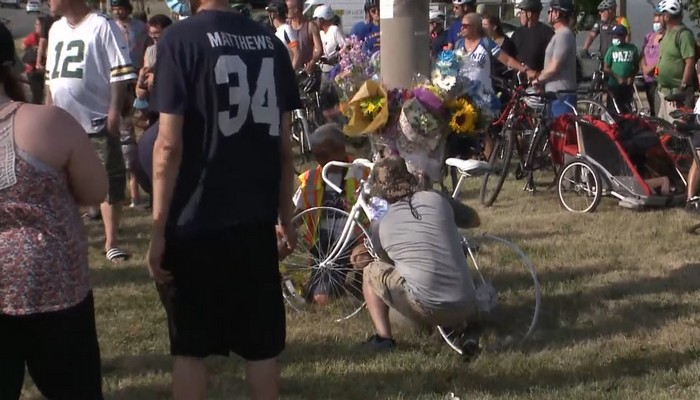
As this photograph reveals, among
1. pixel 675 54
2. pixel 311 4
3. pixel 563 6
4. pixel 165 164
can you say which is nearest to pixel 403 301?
pixel 165 164

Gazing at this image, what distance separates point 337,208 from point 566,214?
11.6 feet

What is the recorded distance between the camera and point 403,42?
6.32m

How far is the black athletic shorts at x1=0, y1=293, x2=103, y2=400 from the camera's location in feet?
11.3

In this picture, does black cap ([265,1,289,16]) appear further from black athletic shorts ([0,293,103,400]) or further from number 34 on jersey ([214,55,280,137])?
black athletic shorts ([0,293,103,400])

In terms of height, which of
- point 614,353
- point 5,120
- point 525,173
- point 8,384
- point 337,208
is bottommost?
point 525,173

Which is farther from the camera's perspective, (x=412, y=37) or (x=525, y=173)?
(x=525, y=173)

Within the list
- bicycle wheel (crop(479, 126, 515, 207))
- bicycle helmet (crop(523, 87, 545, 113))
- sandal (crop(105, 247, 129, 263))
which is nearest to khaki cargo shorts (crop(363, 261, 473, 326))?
sandal (crop(105, 247, 129, 263))

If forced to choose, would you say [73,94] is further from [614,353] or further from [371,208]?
[614,353]

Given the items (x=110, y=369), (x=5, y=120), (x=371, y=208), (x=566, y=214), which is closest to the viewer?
(x=5, y=120)

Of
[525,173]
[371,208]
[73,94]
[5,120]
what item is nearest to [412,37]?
[371,208]

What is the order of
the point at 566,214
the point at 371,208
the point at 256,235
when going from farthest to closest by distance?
the point at 566,214 → the point at 371,208 → the point at 256,235

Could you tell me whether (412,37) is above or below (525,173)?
above

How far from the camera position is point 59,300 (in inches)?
135

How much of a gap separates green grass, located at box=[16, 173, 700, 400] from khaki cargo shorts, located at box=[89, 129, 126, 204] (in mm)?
534
